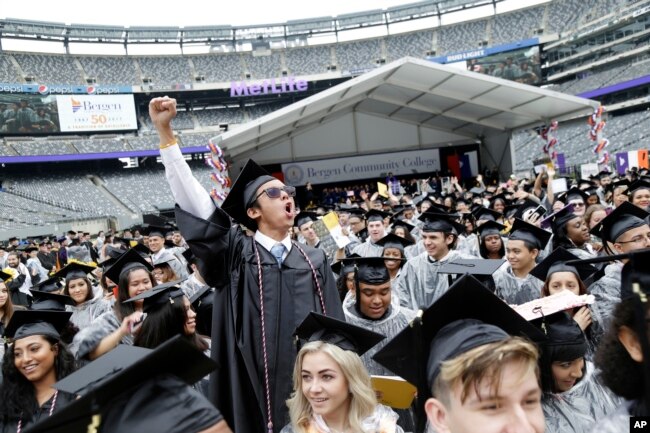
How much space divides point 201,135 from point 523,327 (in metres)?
41.5

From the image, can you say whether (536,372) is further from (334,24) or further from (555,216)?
(334,24)

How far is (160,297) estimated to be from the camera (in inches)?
143

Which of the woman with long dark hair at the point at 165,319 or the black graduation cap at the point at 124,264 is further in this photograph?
the black graduation cap at the point at 124,264

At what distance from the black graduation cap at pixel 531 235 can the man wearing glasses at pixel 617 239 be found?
511 millimetres

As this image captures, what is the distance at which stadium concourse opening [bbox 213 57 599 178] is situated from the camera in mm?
16266

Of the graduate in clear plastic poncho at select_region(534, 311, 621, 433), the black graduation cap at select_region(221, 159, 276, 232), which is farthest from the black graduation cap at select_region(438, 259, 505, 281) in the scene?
the black graduation cap at select_region(221, 159, 276, 232)

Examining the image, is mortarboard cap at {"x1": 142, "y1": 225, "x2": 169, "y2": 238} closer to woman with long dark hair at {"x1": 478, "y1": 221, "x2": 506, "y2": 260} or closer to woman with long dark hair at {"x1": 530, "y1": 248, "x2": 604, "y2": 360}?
woman with long dark hair at {"x1": 478, "y1": 221, "x2": 506, "y2": 260}

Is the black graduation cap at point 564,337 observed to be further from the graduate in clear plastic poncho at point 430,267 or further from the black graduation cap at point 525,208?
the black graduation cap at point 525,208

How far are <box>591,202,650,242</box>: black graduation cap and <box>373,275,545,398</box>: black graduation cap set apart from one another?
9.59 feet

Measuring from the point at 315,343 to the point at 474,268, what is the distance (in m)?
1.90

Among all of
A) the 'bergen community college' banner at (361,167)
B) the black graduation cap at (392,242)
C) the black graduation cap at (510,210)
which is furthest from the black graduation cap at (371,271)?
the 'bergen community college' banner at (361,167)

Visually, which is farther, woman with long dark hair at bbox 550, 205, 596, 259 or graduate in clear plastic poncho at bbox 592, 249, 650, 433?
A: woman with long dark hair at bbox 550, 205, 596, 259

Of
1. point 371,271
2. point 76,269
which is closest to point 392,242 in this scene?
point 371,271

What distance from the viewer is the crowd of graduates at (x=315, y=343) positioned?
143 centimetres
